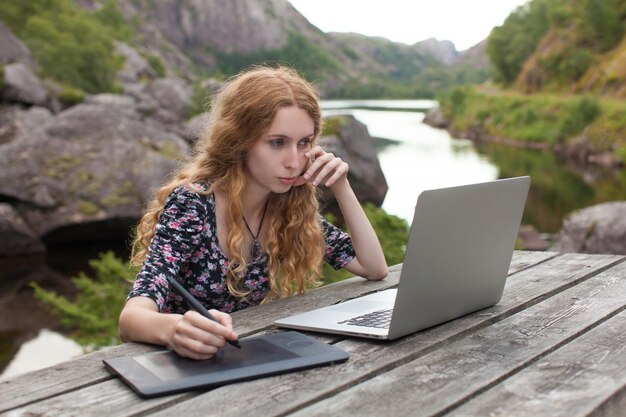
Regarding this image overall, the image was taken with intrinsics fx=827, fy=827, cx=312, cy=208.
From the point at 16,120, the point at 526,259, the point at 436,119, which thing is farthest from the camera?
the point at 436,119

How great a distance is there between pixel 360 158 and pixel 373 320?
29.6 ft

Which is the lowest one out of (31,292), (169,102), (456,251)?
(31,292)

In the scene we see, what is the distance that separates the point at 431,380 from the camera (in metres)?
1.57

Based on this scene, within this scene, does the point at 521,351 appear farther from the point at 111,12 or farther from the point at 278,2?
the point at 278,2

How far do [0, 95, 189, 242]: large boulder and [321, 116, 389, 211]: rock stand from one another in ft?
6.81

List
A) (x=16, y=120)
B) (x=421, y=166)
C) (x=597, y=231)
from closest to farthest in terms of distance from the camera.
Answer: (x=597, y=231) < (x=16, y=120) < (x=421, y=166)

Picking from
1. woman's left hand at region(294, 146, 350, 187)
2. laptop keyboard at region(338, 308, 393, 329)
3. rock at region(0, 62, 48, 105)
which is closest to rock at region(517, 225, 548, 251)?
woman's left hand at region(294, 146, 350, 187)

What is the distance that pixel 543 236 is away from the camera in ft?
41.1

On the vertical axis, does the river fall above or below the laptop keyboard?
below

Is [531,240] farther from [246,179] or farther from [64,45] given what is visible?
[64,45]

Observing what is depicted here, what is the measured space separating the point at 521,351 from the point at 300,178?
35.9 inches

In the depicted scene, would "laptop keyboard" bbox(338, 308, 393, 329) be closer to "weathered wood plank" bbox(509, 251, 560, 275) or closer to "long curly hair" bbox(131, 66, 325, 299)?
"long curly hair" bbox(131, 66, 325, 299)

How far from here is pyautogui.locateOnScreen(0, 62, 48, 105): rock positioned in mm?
16141

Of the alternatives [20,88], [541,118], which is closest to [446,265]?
[20,88]
